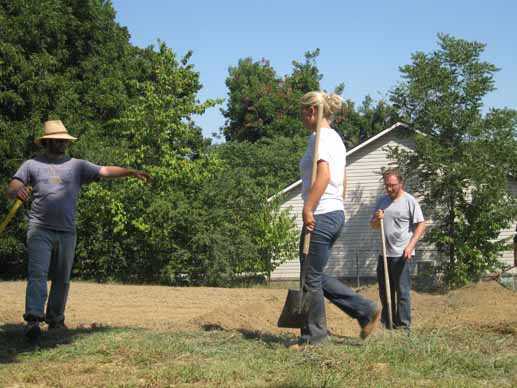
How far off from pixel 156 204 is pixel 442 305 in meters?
11.1

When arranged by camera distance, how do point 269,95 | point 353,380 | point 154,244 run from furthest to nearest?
point 269,95 < point 154,244 < point 353,380

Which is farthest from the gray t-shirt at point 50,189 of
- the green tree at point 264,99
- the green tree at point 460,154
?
the green tree at point 264,99

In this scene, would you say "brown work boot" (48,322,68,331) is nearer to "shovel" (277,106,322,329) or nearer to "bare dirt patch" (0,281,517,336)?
"bare dirt patch" (0,281,517,336)

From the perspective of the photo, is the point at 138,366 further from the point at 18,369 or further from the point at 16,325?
the point at 16,325

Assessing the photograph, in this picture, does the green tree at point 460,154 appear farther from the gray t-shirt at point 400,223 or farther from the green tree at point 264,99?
the green tree at point 264,99

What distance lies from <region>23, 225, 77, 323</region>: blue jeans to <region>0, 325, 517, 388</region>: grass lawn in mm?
361

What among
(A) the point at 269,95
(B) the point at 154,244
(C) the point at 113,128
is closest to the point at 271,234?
(B) the point at 154,244

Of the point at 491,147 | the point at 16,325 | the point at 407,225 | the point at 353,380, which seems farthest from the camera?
the point at 491,147

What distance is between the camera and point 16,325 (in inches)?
307

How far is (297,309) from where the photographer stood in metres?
6.17

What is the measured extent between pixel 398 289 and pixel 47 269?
12.4ft

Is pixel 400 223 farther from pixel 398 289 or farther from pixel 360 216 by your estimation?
pixel 360 216

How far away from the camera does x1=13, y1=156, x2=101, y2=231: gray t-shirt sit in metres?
6.85

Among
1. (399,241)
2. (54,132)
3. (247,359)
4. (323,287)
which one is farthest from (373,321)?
(54,132)
